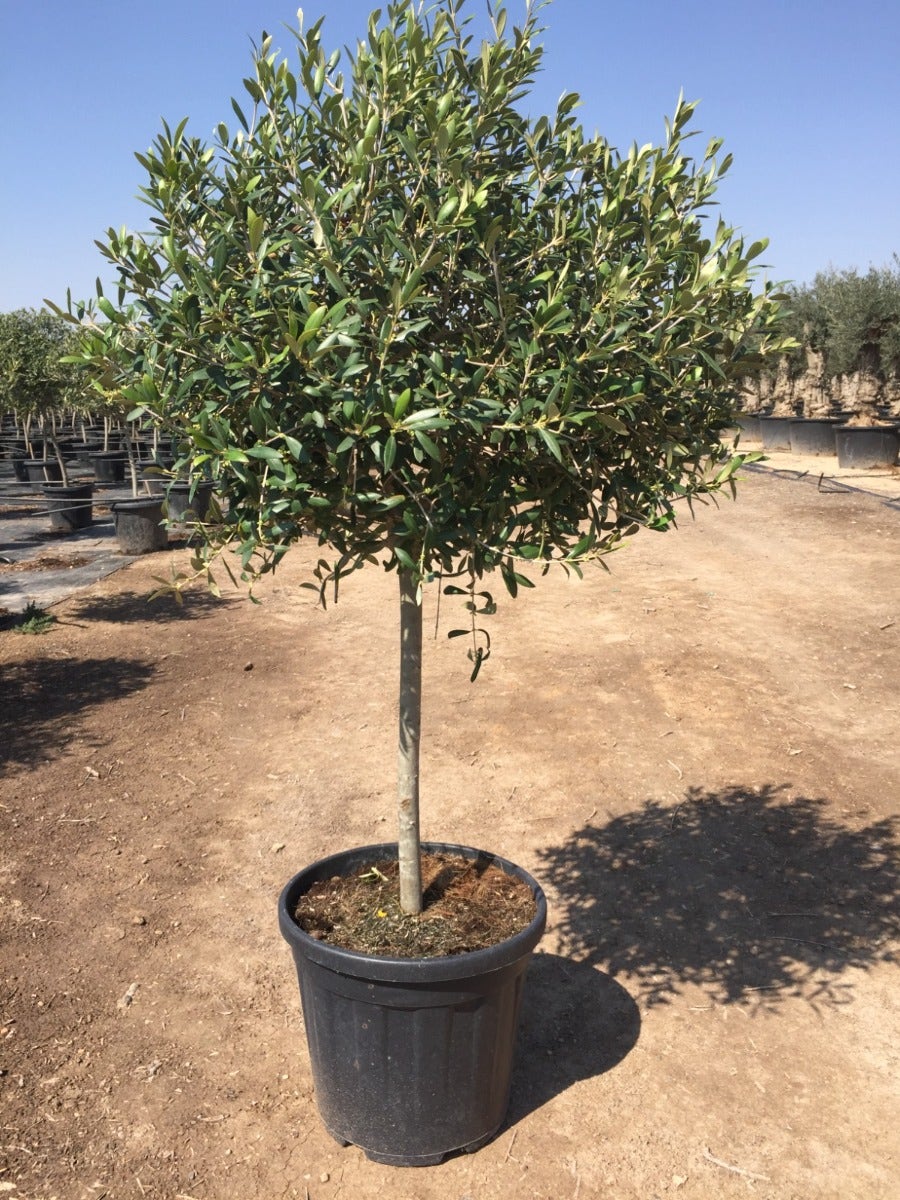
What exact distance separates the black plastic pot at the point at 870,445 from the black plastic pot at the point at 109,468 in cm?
1681

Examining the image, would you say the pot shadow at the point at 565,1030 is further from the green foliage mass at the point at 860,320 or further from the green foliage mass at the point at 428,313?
the green foliage mass at the point at 860,320

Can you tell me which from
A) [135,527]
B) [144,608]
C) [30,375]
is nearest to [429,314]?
[144,608]

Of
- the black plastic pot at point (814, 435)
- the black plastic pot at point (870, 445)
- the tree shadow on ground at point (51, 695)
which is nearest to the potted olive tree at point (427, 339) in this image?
the tree shadow on ground at point (51, 695)

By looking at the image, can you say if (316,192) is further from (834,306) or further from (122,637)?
(834,306)

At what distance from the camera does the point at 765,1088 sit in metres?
3.92

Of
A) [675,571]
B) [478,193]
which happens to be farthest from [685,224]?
[675,571]

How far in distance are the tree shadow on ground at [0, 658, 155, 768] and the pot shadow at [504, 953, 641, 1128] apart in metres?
4.14

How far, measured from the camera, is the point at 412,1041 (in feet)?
11.1

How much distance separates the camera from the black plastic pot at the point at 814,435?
2647 cm

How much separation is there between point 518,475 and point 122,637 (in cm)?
787

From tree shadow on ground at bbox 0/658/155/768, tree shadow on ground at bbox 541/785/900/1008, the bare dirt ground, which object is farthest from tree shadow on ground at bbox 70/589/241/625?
tree shadow on ground at bbox 541/785/900/1008

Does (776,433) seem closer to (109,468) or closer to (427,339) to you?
(109,468)

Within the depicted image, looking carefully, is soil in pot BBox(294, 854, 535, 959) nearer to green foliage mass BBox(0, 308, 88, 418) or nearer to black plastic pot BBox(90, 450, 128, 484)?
green foliage mass BBox(0, 308, 88, 418)

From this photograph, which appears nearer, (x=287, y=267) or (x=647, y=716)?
(x=287, y=267)
